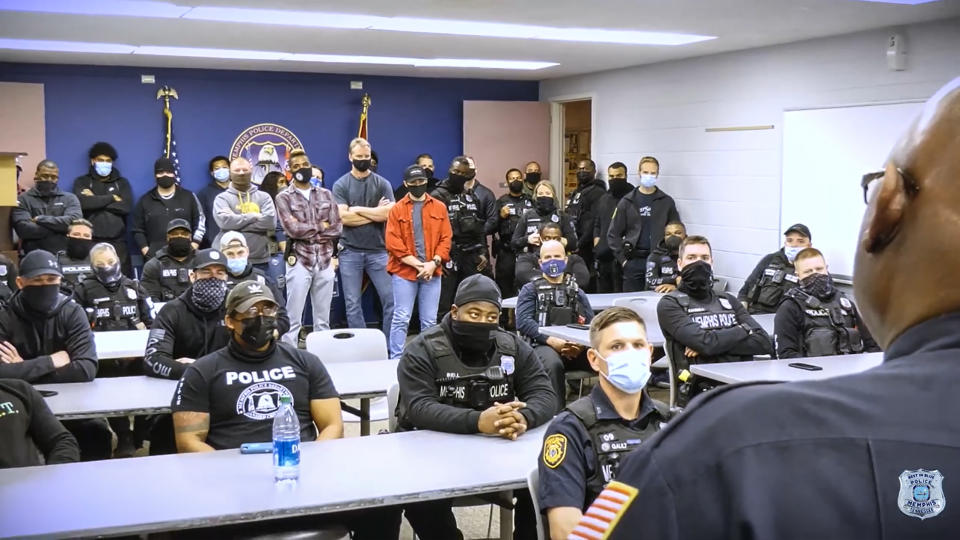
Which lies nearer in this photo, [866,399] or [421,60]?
[866,399]

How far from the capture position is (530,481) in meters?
3.09

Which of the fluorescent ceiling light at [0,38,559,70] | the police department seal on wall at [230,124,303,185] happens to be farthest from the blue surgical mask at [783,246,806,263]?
the police department seal on wall at [230,124,303,185]

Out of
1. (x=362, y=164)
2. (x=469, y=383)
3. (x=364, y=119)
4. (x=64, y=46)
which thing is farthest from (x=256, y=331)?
(x=364, y=119)

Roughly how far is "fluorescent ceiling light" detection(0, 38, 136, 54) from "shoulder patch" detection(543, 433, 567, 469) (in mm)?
6783

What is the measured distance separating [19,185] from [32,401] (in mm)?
6444

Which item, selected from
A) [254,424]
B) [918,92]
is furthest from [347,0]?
[918,92]

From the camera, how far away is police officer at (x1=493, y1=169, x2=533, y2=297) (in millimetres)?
10227

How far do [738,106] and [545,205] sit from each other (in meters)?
2.15

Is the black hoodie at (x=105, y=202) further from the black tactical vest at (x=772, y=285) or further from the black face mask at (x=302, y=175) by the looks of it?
the black tactical vest at (x=772, y=285)

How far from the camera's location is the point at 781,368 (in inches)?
201

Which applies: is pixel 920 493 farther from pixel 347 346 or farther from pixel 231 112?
pixel 231 112

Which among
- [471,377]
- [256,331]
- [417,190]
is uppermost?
[417,190]

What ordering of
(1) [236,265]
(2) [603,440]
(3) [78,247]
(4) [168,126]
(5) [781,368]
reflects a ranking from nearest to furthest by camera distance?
1. (2) [603,440]
2. (5) [781,368]
3. (1) [236,265]
4. (3) [78,247]
5. (4) [168,126]

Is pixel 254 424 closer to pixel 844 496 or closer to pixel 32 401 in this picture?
pixel 32 401
